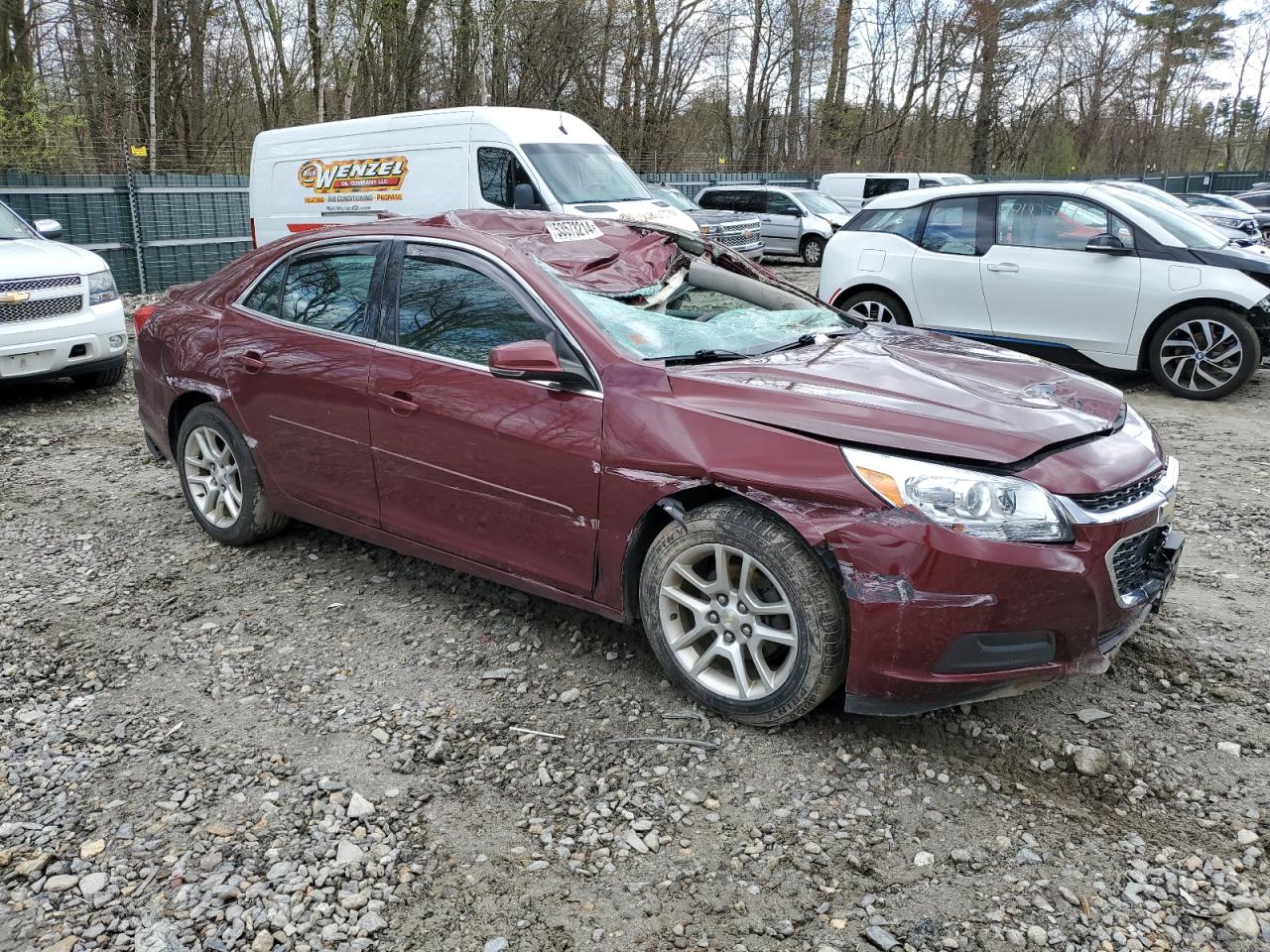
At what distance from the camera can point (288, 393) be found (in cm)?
431

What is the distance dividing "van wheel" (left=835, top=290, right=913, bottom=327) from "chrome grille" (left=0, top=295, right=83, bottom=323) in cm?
621

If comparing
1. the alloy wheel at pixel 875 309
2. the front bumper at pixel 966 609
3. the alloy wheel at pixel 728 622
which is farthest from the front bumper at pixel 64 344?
the front bumper at pixel 966 609

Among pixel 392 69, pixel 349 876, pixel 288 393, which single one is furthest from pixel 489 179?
pixel 392 69

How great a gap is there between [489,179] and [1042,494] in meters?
9.24

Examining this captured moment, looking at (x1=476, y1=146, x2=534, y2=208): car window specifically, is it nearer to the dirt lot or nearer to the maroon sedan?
the maroon sedan

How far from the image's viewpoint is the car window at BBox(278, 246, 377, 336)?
4.18m

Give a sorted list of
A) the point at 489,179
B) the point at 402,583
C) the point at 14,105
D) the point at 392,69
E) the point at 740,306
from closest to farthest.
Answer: the point at 740,306 < the point at 402,583 < the point at 489,179 < the point at 14,105 < the point at 392,69

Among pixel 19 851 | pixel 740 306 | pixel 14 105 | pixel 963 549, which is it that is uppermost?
pixel 14 105

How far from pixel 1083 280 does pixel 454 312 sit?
5.97 m

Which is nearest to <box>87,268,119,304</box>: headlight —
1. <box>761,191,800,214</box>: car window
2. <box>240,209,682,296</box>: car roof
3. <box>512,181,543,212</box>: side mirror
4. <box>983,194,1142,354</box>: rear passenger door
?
<box>512,181,543,212</box>: side mirror

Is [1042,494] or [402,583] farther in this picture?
[402,583]

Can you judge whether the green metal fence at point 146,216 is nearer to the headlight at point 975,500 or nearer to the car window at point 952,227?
the car window at point 952,227

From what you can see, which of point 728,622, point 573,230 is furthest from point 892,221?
point 728,622

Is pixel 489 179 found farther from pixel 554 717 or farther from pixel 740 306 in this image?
pixel 554 717
